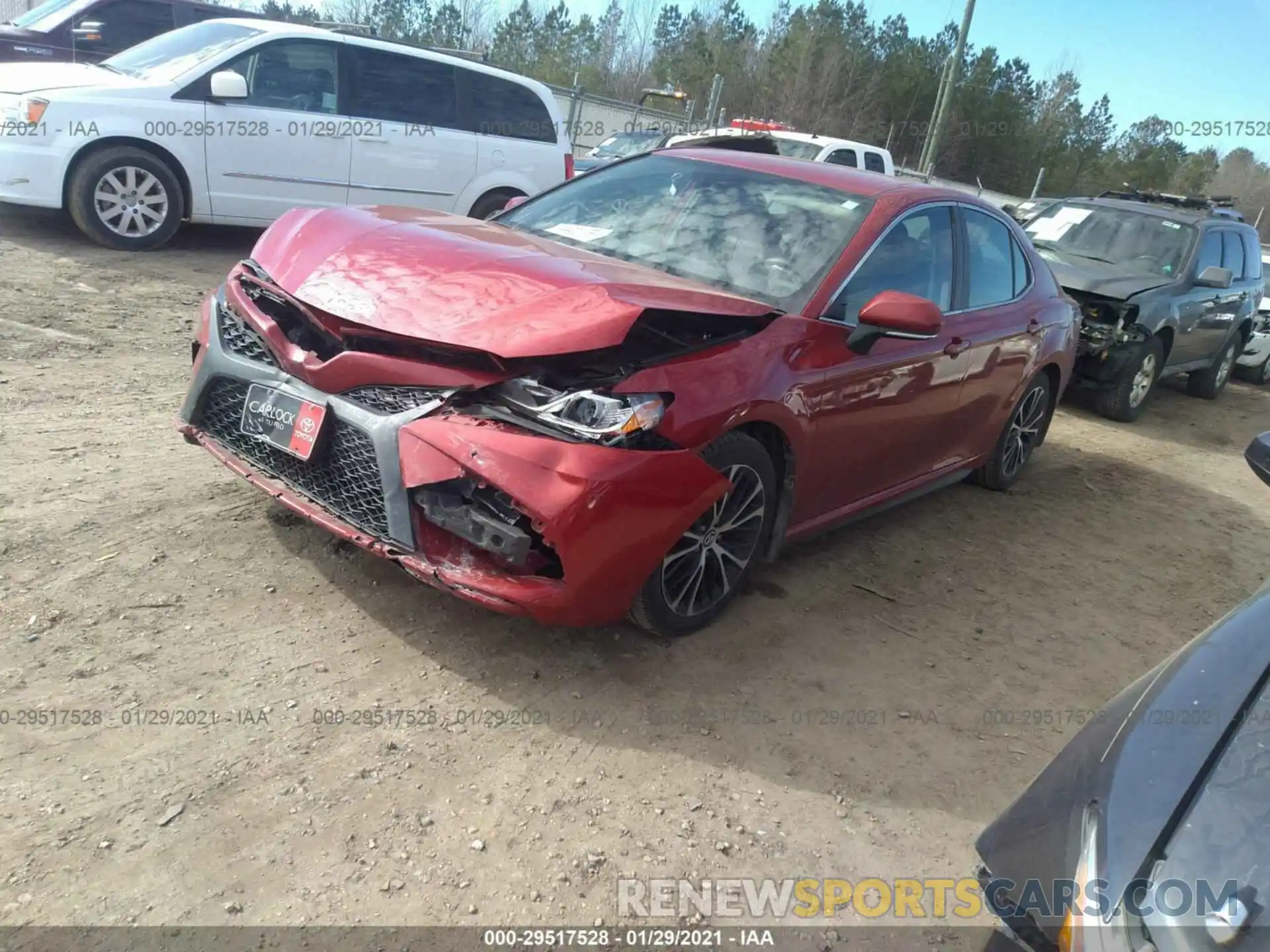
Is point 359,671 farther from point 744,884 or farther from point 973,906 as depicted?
point 973,906

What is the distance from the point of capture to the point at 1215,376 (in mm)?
10500

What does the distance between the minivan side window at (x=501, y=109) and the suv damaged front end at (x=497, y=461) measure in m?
6.29

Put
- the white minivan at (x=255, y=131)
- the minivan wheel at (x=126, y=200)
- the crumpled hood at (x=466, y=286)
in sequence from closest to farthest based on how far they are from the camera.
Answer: the crumpled hood at (x=466, y=286) → the white minivan at (x=255, y=131) → the minivan wheel at (x=126, y=200)

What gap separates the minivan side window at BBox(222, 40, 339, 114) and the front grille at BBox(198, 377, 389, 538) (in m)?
5.12

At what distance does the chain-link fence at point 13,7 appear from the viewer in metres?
17.4

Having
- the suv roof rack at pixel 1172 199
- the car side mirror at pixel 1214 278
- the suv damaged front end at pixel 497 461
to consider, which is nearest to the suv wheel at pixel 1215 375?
the suv roof rack at pixel 1172 199

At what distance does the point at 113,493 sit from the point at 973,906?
3376 mm

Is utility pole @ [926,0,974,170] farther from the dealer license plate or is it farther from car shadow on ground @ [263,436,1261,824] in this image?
Result: the dealer license plate

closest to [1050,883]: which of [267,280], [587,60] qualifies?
[267,280]

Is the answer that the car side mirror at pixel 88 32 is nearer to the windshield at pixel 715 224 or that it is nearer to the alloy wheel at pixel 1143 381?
the windshield at pixel 715 224

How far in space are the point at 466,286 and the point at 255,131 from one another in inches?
220

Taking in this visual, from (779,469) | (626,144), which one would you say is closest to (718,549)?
(779,469)

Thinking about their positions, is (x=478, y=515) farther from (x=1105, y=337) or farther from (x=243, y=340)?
(x=1105, y=337)

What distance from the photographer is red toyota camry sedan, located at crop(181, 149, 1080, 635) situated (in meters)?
2.89
